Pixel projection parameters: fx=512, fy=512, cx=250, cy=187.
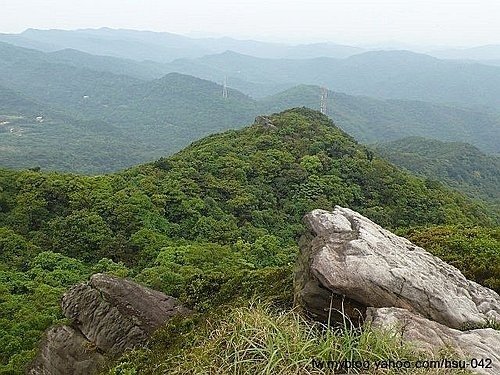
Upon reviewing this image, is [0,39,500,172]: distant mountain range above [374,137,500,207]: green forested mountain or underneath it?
underneath

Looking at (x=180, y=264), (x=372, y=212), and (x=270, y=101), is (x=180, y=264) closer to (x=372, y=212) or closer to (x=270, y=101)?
(x=372, y=212)

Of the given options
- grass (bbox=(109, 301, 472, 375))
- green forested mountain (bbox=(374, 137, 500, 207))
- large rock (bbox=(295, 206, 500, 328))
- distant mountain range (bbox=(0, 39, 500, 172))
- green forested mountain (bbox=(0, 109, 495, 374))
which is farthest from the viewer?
distant mountain range (bbox=(0, 39, 500, 172))

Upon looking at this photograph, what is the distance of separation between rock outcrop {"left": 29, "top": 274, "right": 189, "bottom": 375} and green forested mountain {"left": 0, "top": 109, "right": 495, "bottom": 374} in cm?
132

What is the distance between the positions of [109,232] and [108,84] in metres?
176

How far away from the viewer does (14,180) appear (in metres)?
22.4

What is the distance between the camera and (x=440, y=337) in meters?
4.43

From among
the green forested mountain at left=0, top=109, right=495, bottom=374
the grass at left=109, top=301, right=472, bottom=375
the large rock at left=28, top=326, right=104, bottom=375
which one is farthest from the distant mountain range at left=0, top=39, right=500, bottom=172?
the grass at left=109, top=301, right=472, bottom=375

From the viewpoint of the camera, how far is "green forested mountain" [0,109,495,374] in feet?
45.5

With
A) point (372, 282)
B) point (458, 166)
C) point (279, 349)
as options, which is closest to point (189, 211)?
point (372, 282)

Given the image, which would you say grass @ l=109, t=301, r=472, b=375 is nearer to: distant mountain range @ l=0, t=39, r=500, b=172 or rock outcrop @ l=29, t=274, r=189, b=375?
rock outcrop @ l=29, t=274, r=189, b=375

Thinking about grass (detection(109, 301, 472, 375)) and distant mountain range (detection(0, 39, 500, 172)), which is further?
distant mountain range (detection(0, 39, 500, 172))

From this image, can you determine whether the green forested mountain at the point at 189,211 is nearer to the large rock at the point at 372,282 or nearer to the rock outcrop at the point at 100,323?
the rock outcrop at the point at 100,323

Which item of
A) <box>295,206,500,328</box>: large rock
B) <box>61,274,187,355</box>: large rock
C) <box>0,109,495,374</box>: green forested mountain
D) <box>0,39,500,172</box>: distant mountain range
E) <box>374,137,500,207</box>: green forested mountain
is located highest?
<box>295,206,500,328</box>: large rock

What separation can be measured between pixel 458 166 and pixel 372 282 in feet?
223
